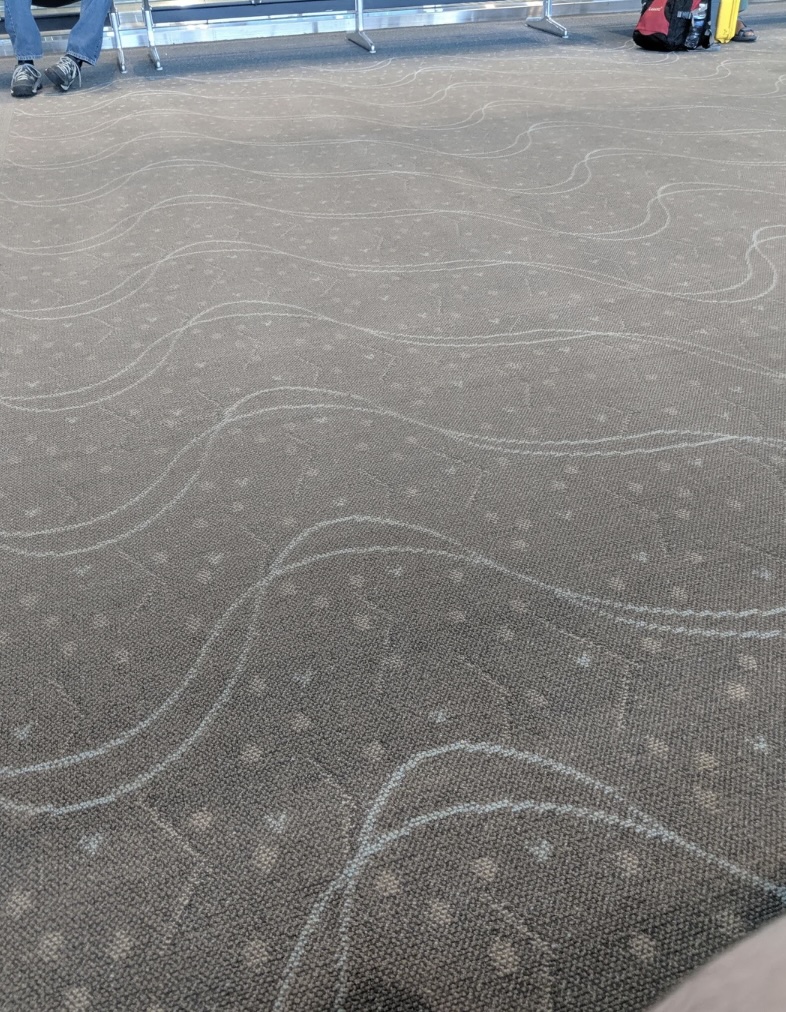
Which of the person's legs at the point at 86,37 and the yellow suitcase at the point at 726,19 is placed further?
the yellow suitcase at the point at 726,19

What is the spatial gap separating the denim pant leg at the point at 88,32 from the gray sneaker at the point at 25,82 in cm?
19

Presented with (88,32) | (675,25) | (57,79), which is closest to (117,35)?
(88,32)

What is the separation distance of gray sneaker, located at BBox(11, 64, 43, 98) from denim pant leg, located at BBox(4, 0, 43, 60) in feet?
0.35

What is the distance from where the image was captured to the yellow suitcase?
11.9 feet

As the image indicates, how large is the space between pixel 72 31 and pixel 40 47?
0.45ft

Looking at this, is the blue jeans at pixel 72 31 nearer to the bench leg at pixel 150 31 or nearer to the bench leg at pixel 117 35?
the bench leg at pixel 117 35

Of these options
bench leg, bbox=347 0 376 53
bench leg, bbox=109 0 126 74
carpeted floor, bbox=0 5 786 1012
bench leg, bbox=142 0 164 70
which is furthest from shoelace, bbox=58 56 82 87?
carpeted floor, bbox=0 5 786 1012

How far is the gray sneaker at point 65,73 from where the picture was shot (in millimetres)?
3236

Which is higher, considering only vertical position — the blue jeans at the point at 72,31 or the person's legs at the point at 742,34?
the blue jeans at the point at 72,31

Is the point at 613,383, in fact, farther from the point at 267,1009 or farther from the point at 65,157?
the point at 65,157

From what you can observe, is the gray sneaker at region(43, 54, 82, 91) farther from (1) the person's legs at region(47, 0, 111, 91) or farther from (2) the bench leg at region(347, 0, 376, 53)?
(2) the bench leg at region(347, 0, 376, 53)

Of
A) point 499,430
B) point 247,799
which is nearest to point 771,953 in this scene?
point 247,799

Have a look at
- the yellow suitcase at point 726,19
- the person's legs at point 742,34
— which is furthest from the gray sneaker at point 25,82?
the person's legs at point 742,34

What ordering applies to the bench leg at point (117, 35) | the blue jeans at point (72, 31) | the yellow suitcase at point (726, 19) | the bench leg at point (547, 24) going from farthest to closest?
the bench leg at point (547, 24), the yellow suitcase at point (726, 19), the bench leg at point (117, 35), the blue jeans at point (72, 31)
